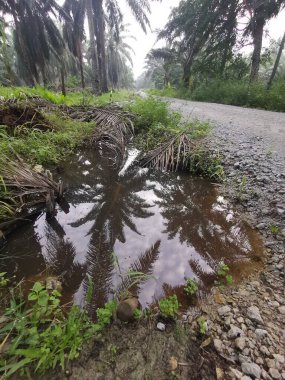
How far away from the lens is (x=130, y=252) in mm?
1893

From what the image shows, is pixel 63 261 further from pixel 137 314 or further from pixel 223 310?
pixel 223 310

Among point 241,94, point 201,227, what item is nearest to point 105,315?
point 201,227

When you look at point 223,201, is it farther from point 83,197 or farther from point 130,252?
point 83,197

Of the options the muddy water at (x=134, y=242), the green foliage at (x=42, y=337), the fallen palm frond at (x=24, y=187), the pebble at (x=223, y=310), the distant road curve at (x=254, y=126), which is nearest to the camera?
the green foliage at (x=42, y=337)

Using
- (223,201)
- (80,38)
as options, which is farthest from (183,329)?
(80,38)

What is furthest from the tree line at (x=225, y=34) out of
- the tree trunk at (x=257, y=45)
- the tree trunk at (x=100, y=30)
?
the tree trunk at (x=100, y=30)

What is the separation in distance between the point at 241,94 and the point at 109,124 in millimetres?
5715

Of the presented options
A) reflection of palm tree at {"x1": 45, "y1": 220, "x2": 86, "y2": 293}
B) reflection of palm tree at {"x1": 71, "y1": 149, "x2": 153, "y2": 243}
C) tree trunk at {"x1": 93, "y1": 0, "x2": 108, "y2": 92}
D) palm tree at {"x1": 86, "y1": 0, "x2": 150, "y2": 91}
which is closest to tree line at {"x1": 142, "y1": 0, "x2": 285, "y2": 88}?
palm tree at {"x1": 86, "y1": 0, "x2": 150, "y2": 91}

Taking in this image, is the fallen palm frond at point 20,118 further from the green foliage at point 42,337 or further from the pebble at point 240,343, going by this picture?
the pebble at point 240,343

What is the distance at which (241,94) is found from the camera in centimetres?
803

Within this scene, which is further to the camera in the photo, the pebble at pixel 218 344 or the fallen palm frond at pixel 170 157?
the fallen palm frond at pixel 170 157

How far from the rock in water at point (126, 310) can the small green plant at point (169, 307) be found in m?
0.16

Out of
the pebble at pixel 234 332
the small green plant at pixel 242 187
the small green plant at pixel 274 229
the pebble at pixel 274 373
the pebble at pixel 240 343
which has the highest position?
the small green plant at pixel 242 187

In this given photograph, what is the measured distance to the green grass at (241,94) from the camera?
690 centimetres
